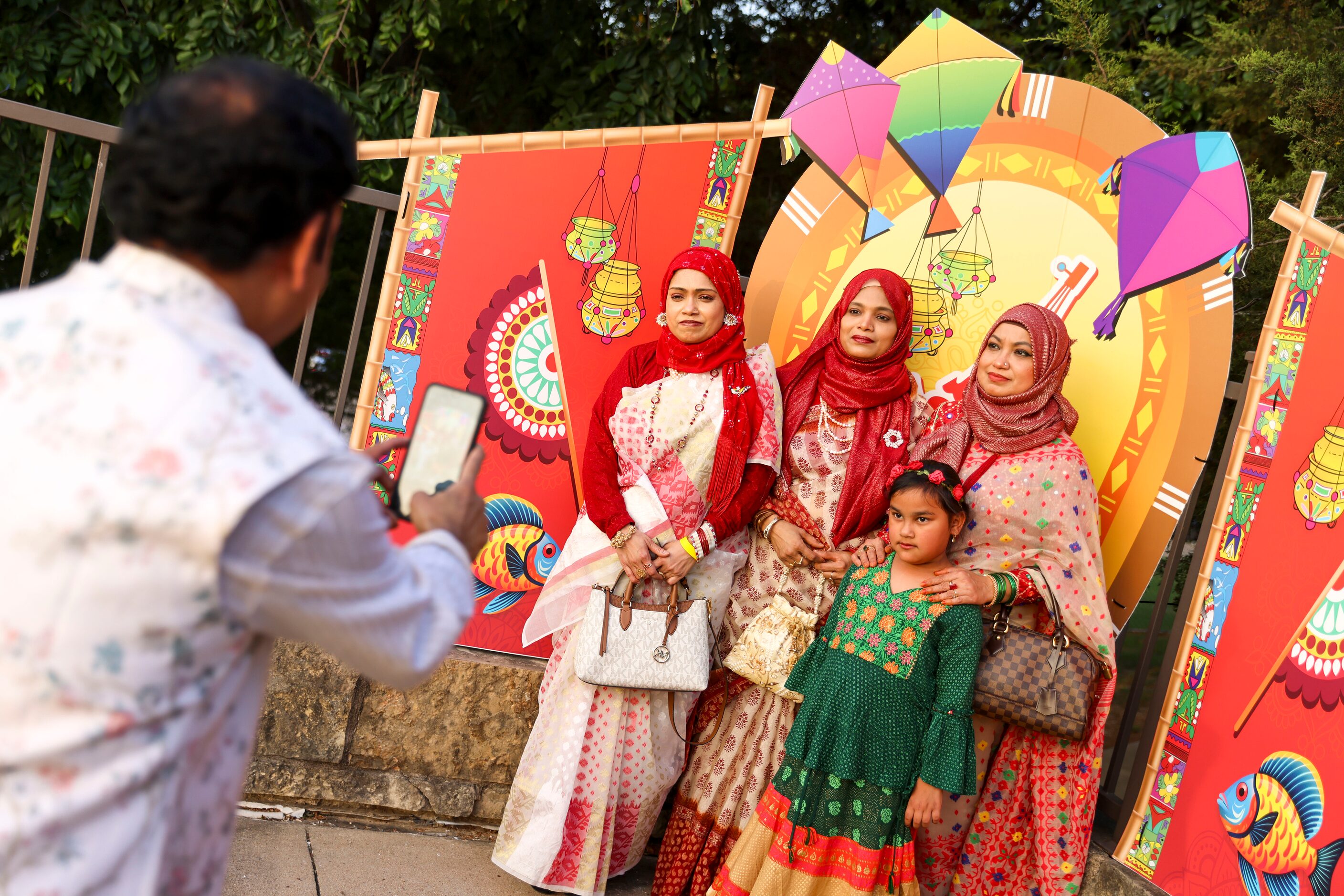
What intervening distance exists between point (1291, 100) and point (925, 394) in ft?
6.75

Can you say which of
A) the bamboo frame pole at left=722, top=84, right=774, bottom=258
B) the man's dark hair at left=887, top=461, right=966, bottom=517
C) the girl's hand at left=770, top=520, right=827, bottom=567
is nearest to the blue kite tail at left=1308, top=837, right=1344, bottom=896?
the man's dark hair at left=887, top=461, right=966, bottom=517

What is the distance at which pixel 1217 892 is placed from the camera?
2750mm

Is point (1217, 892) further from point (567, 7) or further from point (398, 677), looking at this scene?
point (567, 7)

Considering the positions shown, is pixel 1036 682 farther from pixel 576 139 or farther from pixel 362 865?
pixel 576 139

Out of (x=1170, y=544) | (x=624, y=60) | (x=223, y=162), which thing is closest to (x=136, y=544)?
(x=223, y=162)

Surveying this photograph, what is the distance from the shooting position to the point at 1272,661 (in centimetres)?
275

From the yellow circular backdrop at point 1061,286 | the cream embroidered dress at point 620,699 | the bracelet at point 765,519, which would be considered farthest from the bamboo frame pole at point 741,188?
the bracelet at point 765,519

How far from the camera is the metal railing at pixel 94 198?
10.6 feet

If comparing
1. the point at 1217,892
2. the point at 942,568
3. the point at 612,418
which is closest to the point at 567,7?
the point at 612,418

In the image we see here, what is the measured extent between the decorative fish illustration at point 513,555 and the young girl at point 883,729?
113cm

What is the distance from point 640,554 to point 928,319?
1.26 meters

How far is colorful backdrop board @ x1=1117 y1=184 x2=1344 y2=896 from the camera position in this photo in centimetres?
259

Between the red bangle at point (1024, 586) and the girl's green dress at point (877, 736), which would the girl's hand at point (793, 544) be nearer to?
the girl's green dress at point (877, 736)

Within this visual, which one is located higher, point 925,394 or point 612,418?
point 925,394
